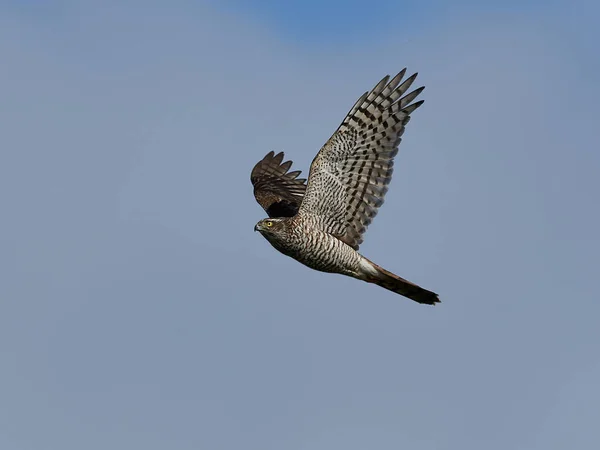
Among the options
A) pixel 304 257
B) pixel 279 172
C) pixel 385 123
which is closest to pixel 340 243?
pixel 304 257

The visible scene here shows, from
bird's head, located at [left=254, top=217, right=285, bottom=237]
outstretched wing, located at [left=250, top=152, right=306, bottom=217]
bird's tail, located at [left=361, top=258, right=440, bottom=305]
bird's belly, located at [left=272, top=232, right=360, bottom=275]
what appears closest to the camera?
bird's head, located at [left=254, top=217, right=285, bottom=237]

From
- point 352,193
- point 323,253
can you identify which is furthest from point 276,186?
point 323,253

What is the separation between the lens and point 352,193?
48.9ft

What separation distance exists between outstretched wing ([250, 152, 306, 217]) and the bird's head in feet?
6.97

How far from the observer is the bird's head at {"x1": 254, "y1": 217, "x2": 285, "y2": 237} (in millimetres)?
14461

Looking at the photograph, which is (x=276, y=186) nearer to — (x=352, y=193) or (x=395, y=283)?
(x=352, y=193)

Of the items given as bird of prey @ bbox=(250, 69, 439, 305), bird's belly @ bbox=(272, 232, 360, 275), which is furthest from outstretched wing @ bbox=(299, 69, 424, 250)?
bird's belly @ bbox=(272, 232, 360, 275)

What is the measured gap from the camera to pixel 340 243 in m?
14.8

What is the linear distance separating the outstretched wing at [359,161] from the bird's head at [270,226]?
0.44 meters

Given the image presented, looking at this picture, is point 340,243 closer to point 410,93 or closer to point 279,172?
point 410,93

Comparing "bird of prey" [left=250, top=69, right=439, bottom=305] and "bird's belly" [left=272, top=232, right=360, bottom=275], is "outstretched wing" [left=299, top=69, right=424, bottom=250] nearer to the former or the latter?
"bird of prey" [left=250, top=69, right=439, bottom=305]

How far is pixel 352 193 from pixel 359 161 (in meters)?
0.44

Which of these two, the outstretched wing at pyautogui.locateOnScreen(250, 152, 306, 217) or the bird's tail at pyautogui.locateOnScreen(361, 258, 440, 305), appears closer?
the bird's tail at pyautogui.locateOnScreen(361, 258, 440, 305)

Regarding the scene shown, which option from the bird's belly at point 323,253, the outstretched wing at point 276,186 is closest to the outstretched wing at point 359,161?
the bird's belly at point 323,253
